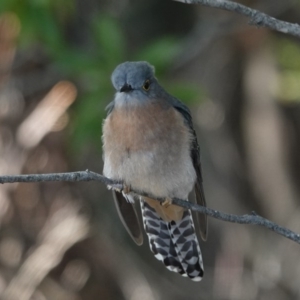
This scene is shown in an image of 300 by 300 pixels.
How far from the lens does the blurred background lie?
Result: 6.43m

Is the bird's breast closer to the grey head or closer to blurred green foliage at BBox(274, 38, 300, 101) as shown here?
the grey head

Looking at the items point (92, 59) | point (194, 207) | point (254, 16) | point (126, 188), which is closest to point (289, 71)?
point (92, 59)

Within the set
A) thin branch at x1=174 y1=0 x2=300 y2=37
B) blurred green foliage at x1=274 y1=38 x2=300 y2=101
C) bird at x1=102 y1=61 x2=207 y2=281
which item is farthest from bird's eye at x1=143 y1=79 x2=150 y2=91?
blurred green foliage at x1=274 y1=38 x2=300 y2=101

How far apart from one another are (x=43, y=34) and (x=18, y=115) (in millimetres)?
1428

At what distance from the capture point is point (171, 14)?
28.3 ft

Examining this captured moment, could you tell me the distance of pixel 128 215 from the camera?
5.30m

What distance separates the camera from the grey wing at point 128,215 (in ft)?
17.0

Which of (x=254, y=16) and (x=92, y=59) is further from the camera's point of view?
(x=92, y=59)

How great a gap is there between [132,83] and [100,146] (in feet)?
5.78

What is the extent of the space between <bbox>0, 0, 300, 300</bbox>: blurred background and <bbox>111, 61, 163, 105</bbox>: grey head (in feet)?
4.33

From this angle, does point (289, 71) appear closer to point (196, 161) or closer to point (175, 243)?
point (196, 161)

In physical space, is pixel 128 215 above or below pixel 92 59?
below

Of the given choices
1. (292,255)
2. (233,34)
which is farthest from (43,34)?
(292,255)

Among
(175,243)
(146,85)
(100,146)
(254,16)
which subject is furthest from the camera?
(100,146)
